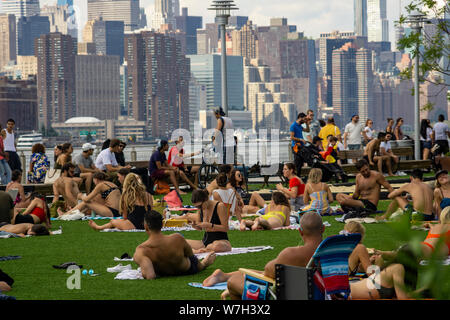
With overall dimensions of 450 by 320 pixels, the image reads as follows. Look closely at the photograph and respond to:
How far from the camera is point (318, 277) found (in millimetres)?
5711

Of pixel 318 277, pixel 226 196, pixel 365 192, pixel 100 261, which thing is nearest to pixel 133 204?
Answer: pixel 226 196

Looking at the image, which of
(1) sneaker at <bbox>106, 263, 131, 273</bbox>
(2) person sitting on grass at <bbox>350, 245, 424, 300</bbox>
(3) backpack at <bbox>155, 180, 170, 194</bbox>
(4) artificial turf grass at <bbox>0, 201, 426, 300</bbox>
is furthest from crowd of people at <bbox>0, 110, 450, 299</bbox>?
(1) sneaker at <bbox>106, 263, 131, 273</bbox>

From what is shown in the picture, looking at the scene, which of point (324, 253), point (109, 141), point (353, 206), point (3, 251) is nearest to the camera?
point (324, 253)

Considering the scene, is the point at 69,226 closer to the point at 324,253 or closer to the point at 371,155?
the point at 324,253

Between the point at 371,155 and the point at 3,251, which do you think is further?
the point at 371,155

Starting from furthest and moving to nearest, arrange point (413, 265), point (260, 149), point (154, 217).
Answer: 1. point (260, 149)
2. point (154, 217)
3. point (413, 265)

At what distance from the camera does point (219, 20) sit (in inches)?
866

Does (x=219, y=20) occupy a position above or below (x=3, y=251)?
above

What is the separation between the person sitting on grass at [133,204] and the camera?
1212 cm

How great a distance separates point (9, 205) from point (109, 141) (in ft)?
23.7

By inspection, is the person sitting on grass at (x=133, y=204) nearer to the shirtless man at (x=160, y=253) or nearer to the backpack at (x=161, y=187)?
the shirtless man at (x=160, y=253)

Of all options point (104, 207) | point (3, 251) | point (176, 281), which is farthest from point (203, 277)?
point (104, 207)

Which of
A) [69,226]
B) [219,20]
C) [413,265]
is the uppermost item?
[219,20]

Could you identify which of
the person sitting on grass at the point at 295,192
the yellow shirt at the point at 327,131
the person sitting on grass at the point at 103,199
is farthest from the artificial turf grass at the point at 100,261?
the yellow shirt at the point at 327,131
